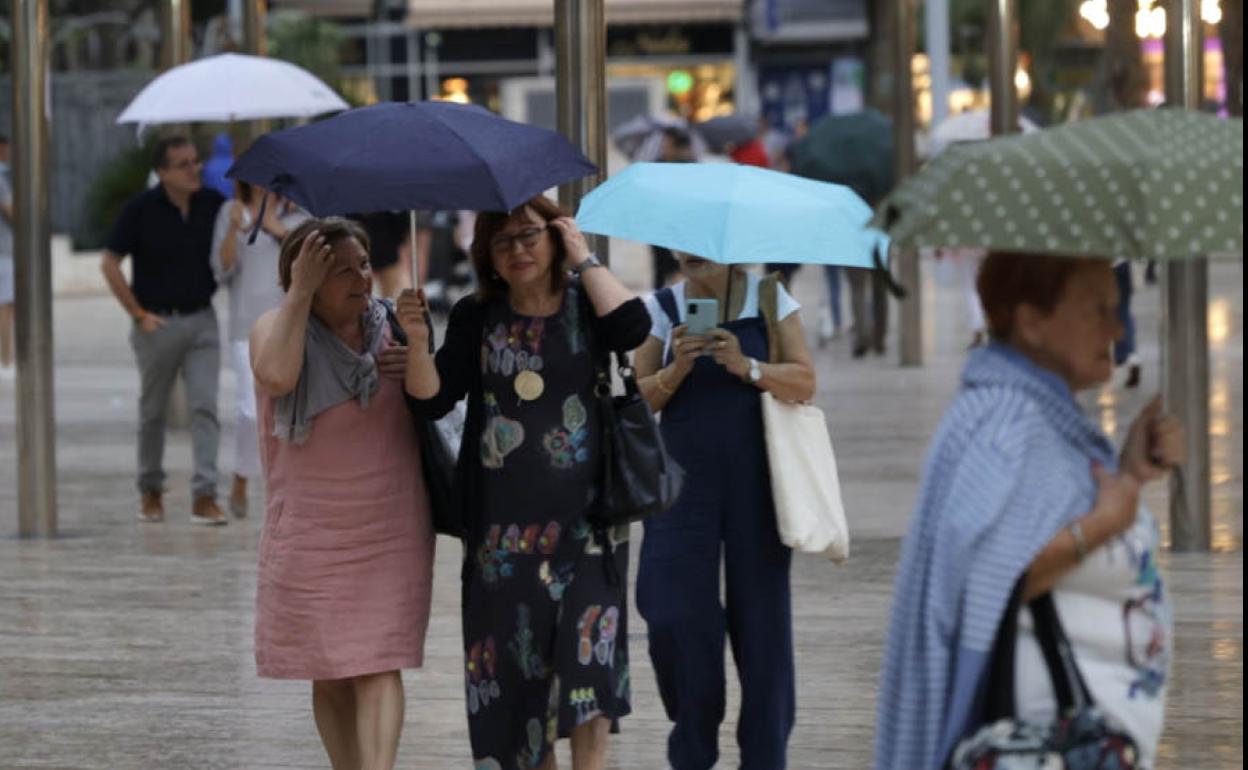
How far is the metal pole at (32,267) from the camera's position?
40.4 ft

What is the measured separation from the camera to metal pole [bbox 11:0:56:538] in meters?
12.3

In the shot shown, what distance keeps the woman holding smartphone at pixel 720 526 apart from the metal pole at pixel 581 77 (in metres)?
3.03

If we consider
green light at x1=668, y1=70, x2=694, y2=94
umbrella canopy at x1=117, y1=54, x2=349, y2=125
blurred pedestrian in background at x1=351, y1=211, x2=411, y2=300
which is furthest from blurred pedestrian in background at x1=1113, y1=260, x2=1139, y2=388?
green light at x1=668, y1=70, x2=694, y2=94

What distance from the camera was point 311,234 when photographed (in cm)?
638

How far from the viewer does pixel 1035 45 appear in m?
47.4

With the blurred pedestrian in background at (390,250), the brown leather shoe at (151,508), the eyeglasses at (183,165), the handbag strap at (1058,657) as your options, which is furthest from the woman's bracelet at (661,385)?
the brown leather shoe at (151,508)

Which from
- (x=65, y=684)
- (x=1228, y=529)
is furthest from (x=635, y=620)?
(x=1228, y=529)

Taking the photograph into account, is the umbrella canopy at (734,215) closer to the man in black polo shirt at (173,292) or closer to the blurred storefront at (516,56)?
the man in black polo shirt at (173,292)

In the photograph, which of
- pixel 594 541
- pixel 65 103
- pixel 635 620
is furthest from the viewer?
pixel 65 103

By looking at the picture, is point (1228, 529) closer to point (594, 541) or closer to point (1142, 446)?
point (594, 541)

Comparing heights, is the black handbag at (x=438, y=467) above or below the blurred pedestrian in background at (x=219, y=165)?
below

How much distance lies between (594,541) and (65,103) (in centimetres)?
3111

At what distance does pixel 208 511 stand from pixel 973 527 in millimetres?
8867

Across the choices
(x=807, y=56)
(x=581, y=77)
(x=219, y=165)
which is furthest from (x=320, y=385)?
(x=807, y=56)
